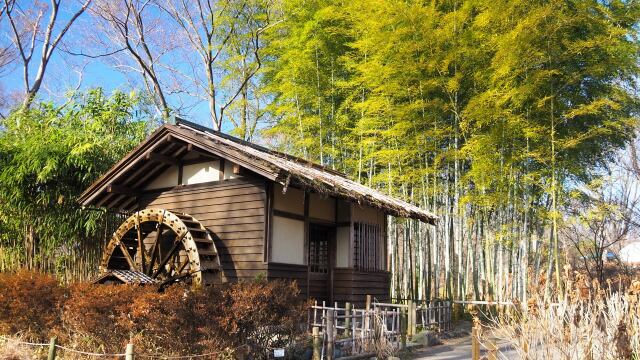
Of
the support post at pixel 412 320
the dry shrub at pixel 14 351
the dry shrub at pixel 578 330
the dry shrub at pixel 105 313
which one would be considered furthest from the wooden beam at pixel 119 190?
the dry shrub at pixel 578 330

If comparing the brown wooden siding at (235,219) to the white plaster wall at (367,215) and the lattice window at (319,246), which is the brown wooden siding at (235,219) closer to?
the lattice window at (319,246)

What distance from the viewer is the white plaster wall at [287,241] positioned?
861 cm

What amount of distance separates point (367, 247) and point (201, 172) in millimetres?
3442

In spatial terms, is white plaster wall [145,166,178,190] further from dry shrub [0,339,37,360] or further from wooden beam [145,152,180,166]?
dry shrub [0,339,37,360]

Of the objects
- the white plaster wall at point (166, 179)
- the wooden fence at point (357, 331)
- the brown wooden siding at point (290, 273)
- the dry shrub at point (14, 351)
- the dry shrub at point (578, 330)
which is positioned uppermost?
the white plaster wall at point (166, 179)

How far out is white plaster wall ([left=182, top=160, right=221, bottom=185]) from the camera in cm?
947

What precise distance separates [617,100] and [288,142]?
869 cm

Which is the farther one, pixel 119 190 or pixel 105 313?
pixel 119 190

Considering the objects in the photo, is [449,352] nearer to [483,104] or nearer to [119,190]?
[483,104]

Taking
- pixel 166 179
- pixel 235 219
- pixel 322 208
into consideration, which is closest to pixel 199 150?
pixel 235 219

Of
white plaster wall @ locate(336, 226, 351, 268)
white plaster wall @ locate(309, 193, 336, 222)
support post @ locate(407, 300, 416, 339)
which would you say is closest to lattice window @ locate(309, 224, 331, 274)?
white plaster wall @ locate(336, 226, 351, 268)

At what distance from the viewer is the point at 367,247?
10078mm

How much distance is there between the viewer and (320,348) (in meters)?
6.39

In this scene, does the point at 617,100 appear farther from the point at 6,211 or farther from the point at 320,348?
the point at 6,211
